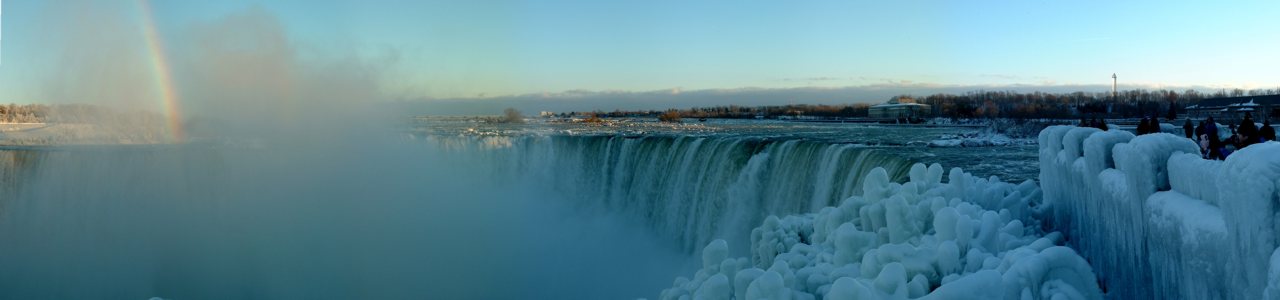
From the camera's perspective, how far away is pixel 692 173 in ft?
54.6

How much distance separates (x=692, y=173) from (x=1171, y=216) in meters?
14.1

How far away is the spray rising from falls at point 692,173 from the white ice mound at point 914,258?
485 centimetres

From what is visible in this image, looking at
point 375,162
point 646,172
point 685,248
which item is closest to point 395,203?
point 375,162

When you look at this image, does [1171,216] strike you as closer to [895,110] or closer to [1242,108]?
[1242,108]

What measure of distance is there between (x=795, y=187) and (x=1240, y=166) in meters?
11.8

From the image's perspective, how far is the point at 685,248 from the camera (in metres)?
16.3

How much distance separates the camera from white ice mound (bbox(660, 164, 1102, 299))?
9.39ft

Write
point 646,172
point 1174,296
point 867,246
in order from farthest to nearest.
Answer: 1. point 646,172
2. point 867,246
3. point 1174,296

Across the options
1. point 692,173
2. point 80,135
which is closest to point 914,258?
point 692,173

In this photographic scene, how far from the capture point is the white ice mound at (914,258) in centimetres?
286

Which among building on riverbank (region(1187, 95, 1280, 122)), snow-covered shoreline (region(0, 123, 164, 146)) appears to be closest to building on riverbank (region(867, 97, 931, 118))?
building on riverbank (region(1187, 95, 1280, 122))

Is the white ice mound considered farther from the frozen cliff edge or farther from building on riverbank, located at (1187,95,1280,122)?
building on riverbank, located at (1187,95,1280,122)

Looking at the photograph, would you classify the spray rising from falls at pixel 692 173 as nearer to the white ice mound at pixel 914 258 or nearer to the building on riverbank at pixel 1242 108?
the white ice mound at pixel 914 258

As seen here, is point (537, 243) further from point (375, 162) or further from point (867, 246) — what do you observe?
point (867, 246)
